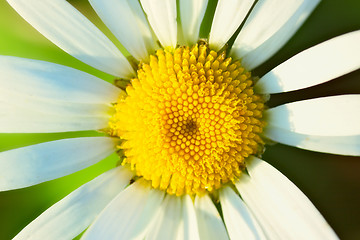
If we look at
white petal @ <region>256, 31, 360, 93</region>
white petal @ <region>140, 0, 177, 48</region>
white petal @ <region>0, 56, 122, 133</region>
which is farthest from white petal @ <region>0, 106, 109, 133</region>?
white petal @ <region>256, 31, 360, 93</region>

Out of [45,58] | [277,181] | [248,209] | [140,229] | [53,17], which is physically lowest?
[140,229]

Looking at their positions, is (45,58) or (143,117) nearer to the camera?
(143,117)

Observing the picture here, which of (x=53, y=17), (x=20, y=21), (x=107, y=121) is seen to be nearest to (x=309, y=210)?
(x=107, y=121)

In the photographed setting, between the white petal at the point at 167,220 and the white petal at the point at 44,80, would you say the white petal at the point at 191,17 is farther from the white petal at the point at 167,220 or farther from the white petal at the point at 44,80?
the white petal at the point at 167,220

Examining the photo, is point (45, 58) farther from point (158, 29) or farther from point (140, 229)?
point (140, 229)

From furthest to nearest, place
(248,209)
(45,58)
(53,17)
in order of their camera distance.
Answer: (45,58), (248,209), (53,17)

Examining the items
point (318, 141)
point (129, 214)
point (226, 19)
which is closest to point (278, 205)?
point (318, 141)

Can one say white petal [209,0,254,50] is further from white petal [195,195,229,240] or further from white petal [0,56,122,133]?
white petal [195,195,229,240]
